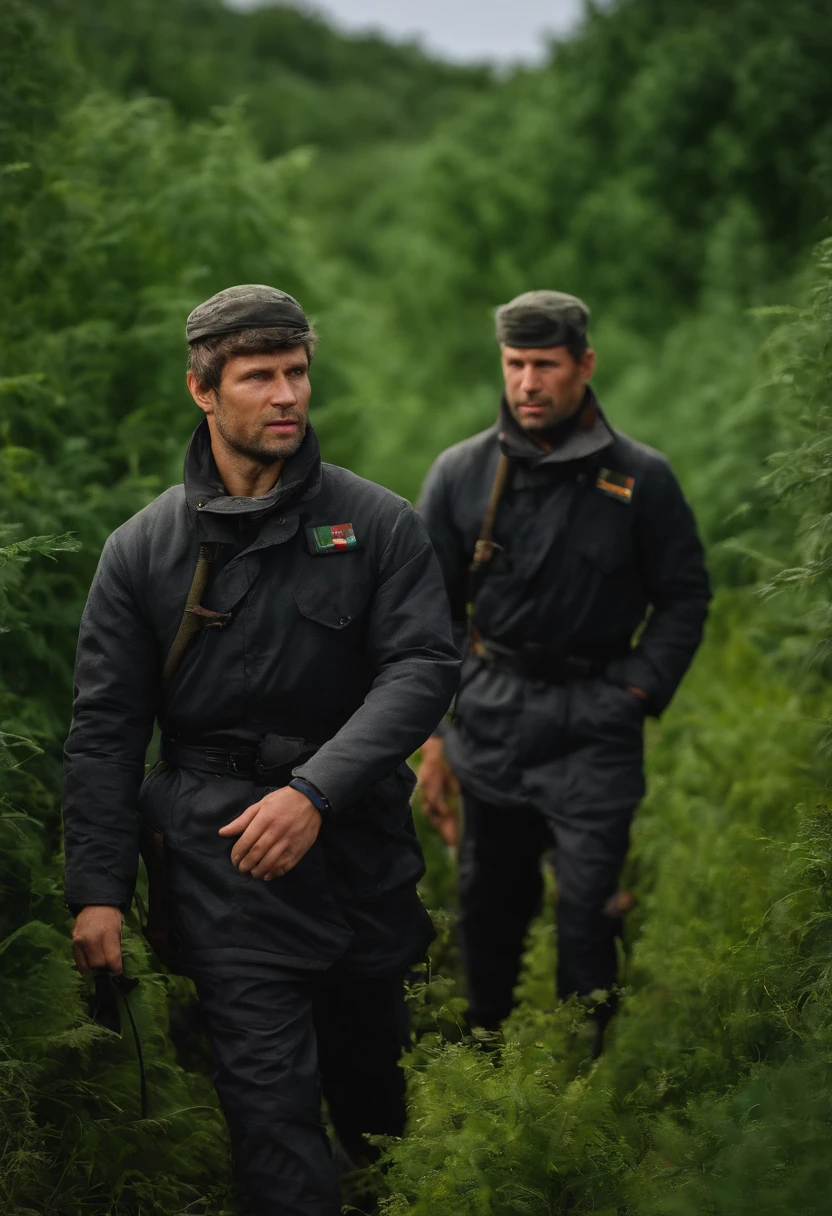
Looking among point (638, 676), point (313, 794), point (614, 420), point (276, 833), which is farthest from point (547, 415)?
point (614, 420)

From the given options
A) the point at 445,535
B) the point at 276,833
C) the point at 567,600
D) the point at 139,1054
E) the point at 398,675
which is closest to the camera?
the point at 276,833

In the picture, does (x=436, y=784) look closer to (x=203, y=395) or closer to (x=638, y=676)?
(x=638, y=676)

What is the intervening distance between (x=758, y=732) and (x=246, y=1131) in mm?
4120

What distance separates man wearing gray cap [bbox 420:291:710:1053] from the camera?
5297mm

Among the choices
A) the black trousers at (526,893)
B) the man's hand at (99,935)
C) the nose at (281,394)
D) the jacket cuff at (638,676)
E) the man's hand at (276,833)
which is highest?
the nose at (281,394)

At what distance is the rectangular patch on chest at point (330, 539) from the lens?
3.81m

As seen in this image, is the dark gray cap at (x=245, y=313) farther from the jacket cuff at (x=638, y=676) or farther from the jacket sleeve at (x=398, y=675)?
the jacket cuff at (x=638, y=676)

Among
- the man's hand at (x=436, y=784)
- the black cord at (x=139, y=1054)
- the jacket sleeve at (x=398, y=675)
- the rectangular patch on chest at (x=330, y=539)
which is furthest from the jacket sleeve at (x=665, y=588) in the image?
the black cord at (x=139, y=1054)

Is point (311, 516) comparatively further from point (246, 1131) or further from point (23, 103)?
point (23, 103)

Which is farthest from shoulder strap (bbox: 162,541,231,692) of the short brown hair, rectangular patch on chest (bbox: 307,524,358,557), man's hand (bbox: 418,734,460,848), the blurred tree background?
man's hand (bbox: 418,734,460,848)

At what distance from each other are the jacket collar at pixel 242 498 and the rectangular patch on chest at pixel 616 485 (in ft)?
5.60

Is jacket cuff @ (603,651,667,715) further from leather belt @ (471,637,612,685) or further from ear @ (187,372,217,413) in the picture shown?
ear @ (187,372,217,413)

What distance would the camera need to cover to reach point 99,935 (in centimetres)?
365

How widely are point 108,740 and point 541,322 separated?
2.40m
